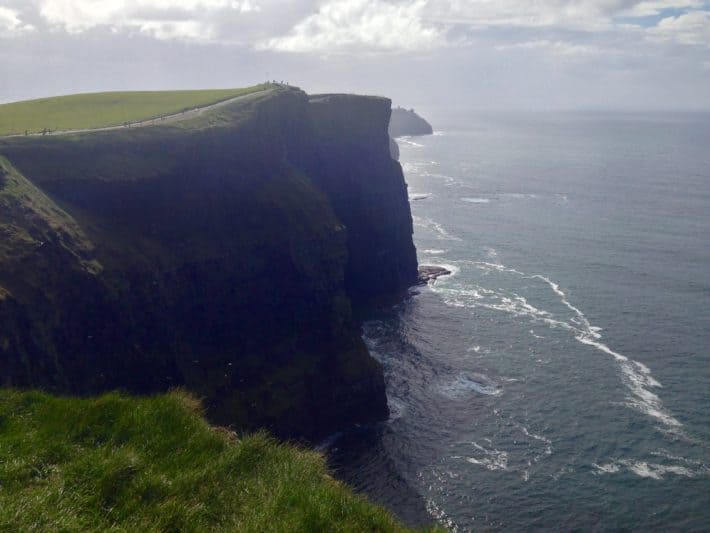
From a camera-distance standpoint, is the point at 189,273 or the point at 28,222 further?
the point at 189,273

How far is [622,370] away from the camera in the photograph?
2798 inches

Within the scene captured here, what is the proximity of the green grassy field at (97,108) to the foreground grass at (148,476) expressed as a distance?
60.2m

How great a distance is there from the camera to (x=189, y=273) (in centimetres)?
5947

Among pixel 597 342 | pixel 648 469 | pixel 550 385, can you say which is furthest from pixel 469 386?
pixel 648 469

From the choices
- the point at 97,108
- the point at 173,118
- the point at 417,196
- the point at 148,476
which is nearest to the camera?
the point at 148,476

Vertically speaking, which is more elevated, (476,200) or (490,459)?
(476,200)

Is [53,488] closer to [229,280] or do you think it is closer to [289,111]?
[229,280]

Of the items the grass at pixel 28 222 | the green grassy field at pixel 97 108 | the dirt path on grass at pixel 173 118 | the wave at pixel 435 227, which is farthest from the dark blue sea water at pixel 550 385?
the green grassy field at pixel 97 108

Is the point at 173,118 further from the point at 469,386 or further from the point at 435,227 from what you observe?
the point at 435,227

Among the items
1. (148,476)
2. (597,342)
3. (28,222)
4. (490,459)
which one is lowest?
(490,459)

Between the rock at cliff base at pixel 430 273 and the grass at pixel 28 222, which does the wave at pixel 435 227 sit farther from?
the grass at pixel 28 222

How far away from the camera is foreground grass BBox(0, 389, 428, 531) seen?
45.0 feet

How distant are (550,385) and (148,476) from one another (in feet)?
199

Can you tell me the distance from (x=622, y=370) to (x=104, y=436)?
219 feet
